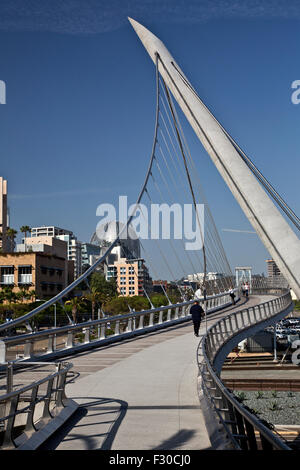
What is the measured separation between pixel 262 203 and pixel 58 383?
14.3 feet

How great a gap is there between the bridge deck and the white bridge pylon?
2.50 meters

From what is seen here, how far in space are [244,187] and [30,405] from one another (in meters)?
5.27

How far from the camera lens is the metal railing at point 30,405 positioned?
17.1ft

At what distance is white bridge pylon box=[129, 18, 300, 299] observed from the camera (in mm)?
8141

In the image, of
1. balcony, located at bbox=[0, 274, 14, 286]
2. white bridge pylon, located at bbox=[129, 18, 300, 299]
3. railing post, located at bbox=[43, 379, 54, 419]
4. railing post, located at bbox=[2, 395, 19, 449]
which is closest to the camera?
railing post, located at bbox=[2, 395, 19, 449]

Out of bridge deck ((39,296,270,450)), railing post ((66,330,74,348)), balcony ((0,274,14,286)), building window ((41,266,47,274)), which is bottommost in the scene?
bridge deck ((39,296,270,450))

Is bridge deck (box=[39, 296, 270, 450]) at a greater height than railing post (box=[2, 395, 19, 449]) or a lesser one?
lesser

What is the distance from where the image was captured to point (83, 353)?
51.0 feet

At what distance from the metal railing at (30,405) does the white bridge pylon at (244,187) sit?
3.56 meters

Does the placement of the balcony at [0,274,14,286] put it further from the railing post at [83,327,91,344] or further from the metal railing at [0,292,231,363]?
the railing post at [83,327,91,344]

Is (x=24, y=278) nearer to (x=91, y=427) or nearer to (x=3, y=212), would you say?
(x=3, y=212)

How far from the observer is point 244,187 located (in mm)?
9289

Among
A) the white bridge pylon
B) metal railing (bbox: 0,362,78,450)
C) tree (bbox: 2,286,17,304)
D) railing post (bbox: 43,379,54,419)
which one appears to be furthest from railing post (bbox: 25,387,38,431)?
tree (bbox: 2,286,17,304)
